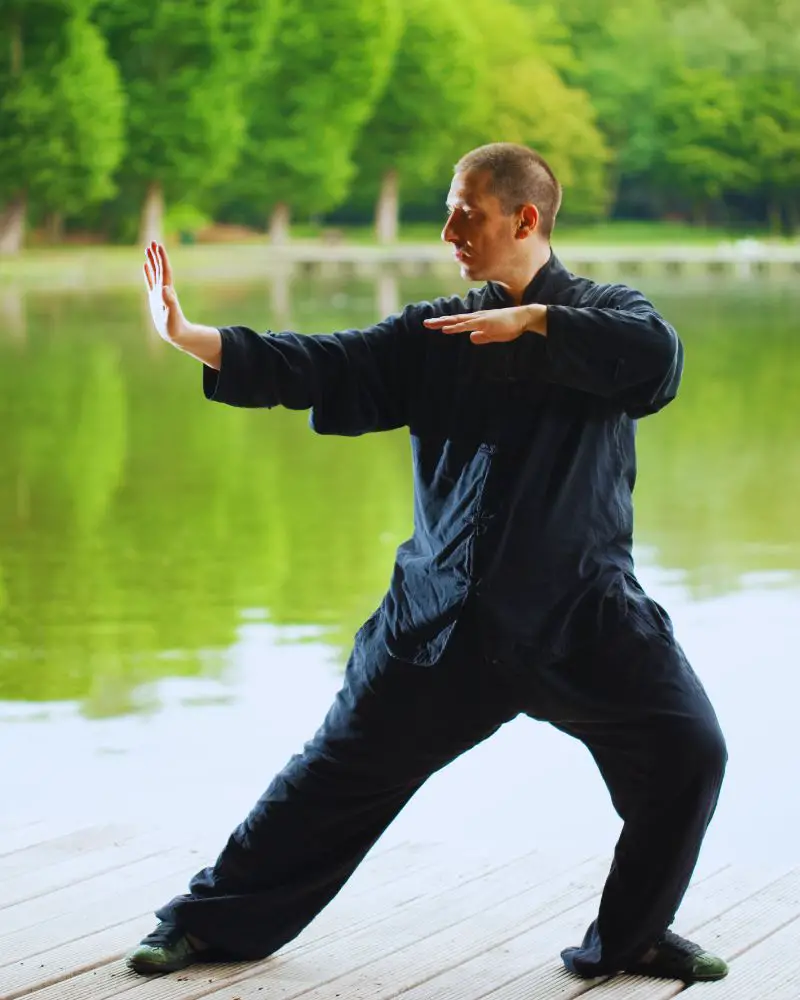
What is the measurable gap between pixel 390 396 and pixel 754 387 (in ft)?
36.3

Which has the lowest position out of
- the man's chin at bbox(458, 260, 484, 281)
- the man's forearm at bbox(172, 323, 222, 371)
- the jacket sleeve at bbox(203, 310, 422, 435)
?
the jacket sleeve at bbox(203, 310, 422, 435)

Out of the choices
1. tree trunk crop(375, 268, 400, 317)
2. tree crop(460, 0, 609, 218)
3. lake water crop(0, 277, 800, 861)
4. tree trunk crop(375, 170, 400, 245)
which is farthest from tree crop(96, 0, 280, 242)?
lake water crop(0, 277, 800, 861)

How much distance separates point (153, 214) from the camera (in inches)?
1128

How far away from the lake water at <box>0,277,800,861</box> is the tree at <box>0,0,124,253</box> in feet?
45.1

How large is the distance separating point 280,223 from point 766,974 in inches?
1187

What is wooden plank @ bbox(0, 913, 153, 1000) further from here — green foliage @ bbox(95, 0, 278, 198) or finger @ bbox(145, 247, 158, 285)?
green foliage @ bbox(95, 0, 278, 198)

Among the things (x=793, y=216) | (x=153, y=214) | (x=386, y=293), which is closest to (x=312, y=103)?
(x=153, y=214)

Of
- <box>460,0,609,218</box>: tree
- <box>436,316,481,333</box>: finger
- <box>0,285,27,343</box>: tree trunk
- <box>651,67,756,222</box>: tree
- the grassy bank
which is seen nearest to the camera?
<box>436,316,481,333</box>: finger

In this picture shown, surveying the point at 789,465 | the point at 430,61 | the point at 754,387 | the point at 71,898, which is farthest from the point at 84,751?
the point at 430,61

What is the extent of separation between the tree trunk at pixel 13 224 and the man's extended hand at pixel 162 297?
2459 cm

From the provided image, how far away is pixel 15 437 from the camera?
33.9ft

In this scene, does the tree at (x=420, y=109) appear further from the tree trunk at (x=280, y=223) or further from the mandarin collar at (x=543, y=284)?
the mandarin collar at (x=543, y=284)

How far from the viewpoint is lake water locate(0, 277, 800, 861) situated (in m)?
3.87

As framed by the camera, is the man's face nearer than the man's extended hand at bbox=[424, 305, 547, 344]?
No
